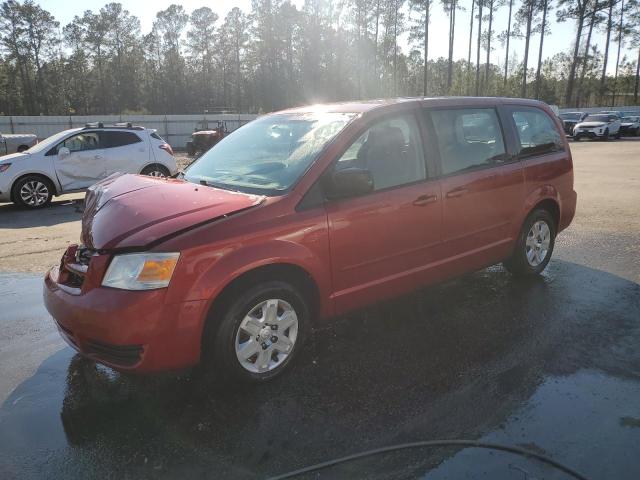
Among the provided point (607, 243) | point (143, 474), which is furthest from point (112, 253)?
point (607, 243)

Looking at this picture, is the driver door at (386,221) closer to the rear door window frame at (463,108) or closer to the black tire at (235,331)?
the rear door window frame at (463,108)

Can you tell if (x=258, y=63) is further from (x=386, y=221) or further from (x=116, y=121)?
(x=386, y=221)

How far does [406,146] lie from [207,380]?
2.30m

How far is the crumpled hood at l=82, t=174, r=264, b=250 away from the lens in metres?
3.03

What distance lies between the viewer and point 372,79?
70062mm

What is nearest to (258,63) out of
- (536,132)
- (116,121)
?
(116,121)

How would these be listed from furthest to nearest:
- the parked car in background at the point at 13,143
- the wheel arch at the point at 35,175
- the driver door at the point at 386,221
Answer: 1. the parked car in background at the point at 13,143
2. the wheel arch at the point at 35,175
3. the driver door at the point at 386,221

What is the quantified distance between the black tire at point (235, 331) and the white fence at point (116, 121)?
29.0 metres

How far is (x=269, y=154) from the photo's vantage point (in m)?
3.94

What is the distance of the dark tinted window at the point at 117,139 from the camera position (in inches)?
447

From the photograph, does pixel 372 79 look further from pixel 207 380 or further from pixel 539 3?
pixel 207 380

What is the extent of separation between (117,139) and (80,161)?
1022mm

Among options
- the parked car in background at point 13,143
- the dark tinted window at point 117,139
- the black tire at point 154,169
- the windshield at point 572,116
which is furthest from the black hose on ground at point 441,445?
the windshield at point 572,116

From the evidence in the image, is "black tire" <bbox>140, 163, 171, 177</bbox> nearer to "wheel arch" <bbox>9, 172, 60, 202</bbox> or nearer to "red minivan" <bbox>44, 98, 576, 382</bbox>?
"wheel arch" <bbox>9, 172, 60, 202</bbox>
